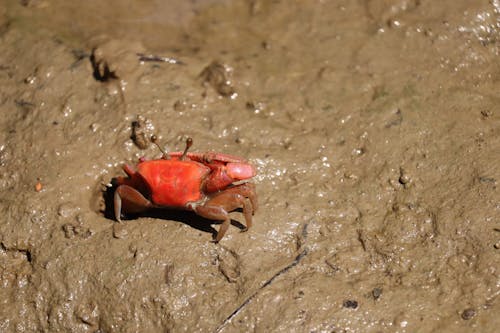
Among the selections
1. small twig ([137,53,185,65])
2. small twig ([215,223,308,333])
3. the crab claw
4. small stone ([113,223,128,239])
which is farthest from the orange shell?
small twig ([137,53,185,65])

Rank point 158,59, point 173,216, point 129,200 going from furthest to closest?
point 158,59 → point 173,216 → point 129,200

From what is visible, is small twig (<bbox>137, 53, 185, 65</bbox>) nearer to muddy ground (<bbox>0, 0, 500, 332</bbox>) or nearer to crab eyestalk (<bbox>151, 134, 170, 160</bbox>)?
muddy ground (<bbox>0, 0, 500, 332</bbox>)

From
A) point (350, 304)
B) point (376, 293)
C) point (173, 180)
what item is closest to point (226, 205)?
point (173, 180)

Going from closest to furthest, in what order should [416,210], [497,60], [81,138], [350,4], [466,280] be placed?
1. [466,280]
2. [416,210]
3. [81,138]
4. [497,60]
5. [350,4]

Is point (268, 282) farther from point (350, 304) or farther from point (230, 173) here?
point (230, 173)

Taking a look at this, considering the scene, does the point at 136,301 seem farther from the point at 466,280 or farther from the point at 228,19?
the point at 228,19

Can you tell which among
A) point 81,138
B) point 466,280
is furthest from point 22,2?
→ point 466,280

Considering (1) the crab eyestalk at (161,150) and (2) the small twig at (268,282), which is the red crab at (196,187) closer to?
(1) the crab eyestalk at (161,150)
